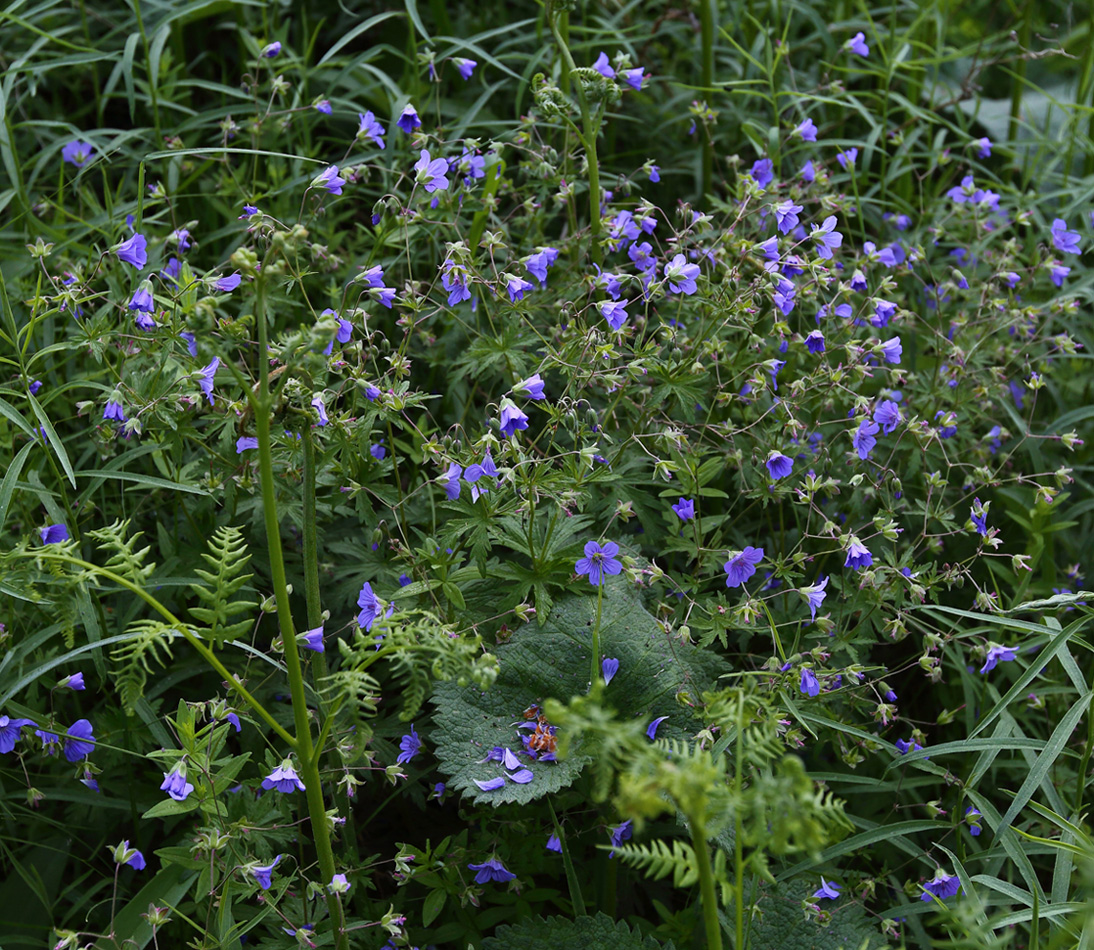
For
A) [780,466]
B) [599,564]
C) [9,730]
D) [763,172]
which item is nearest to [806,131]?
[763,172]

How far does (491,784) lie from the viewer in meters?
1.87

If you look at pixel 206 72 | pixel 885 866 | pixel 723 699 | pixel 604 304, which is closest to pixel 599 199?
pixel 604 304

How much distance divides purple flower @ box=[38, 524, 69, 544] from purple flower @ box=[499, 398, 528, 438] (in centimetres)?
95

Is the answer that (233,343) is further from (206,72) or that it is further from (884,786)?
(206,72)

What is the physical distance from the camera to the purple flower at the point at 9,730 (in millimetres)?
1938

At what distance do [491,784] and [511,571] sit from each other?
1.43 ft

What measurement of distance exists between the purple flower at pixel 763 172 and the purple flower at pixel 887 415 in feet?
2.54

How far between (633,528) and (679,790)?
1.32 m

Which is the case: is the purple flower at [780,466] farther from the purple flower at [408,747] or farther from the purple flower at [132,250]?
the purple flower at [132,250]

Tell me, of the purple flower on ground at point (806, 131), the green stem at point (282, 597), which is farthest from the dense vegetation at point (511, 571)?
the purple flower on ground at point (806, 131)

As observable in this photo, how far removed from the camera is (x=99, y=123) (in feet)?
10.6

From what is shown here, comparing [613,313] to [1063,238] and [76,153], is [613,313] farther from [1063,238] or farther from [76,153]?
[76,153]

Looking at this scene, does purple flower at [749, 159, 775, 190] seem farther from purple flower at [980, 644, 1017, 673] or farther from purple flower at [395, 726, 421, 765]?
purple flower at [395, 726, 421, 765]

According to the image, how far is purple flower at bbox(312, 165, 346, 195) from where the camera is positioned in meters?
2.13
